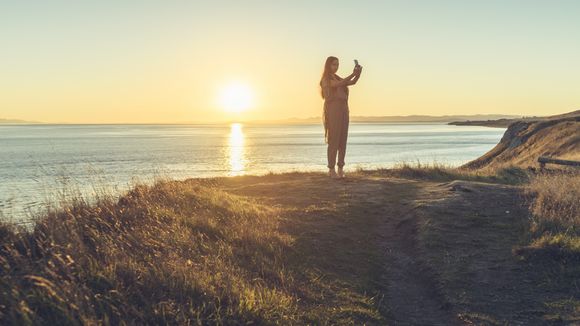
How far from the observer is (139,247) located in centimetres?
613

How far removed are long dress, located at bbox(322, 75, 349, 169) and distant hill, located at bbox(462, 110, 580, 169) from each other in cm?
1290

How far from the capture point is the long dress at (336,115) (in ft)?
45.4

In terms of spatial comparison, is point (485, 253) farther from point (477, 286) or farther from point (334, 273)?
point (334, 273)

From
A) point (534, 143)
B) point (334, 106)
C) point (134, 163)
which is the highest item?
point (334, 106)

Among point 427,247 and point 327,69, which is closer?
point 427,247

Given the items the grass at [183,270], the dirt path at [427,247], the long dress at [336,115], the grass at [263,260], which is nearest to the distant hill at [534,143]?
the long dress at [336,115]

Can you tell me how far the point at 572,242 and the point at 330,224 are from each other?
3.98 meters

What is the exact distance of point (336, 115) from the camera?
45.7 feet

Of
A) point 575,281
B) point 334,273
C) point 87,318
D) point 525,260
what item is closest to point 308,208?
point 334,273

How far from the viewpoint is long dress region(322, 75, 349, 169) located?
1384 cm

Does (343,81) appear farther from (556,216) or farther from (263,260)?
(263,260)

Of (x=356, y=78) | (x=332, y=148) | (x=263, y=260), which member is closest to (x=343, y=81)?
(x=356, y=78)

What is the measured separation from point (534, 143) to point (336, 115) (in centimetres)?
2104

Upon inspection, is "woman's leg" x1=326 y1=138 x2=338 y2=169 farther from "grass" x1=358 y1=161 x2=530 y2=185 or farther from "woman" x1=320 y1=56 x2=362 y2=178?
"grass" x1=358 y1=161 x2=530 y2=185
